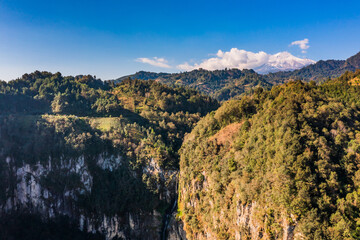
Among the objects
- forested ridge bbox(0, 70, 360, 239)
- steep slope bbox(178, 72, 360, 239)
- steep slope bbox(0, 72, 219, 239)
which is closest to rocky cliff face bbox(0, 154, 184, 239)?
steep slope bbox(0, 72, 219, 239)

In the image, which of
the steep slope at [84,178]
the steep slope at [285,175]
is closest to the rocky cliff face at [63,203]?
the steep slope at [84,178]

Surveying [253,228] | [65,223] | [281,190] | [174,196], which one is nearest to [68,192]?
[65,223]

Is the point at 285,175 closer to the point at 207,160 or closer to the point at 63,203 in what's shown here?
the point at 207,160

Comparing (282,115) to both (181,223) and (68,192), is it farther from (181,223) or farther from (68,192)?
(68,192)

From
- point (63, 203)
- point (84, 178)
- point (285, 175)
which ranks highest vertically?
point (285, 175)

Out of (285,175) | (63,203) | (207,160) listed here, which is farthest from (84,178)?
(285,175)

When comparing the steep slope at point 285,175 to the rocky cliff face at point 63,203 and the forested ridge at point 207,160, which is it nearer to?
the forested ridge at point 207,160

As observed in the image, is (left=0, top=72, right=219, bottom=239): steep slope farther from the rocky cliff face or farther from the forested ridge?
the forested ridge
